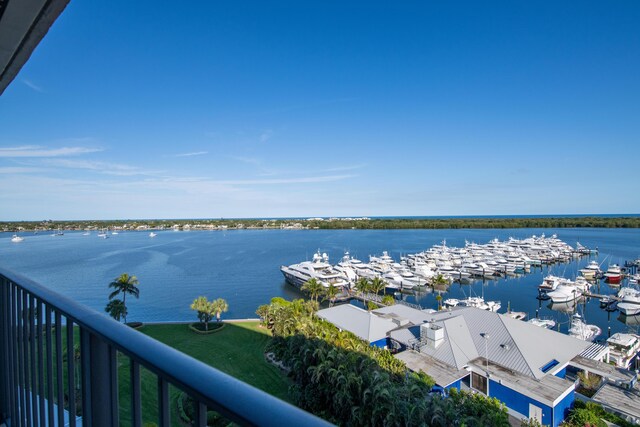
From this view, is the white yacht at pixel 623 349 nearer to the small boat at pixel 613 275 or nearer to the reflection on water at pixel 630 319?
the reflection on water at pixel 630 319

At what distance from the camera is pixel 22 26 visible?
5.88 feet

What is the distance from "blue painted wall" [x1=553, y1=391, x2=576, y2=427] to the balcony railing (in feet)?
49.8

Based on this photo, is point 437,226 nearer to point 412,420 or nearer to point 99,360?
point 412,420

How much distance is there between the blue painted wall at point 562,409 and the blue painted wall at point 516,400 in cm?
22

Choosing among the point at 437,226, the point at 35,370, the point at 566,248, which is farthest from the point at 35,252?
the point at 437,226

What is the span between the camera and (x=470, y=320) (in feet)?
57.8

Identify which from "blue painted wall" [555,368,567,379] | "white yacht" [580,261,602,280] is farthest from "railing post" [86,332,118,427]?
"white yacht" [580,261,602,280]

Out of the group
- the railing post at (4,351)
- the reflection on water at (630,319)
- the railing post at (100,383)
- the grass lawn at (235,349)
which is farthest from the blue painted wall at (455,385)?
the reflection on water at (630,319)

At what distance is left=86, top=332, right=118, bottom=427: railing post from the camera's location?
122 cm

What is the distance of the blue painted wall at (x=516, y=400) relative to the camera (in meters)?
12.0

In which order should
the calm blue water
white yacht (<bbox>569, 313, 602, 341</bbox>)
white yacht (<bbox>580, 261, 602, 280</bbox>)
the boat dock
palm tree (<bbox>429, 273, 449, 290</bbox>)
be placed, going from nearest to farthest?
1. white yacht (<bbox>569, 313, 602, 341</bbox>)
2. the calm blue water
3. the boat dock
4. palm tree (<bbox>429, 273, 449, 290</bbox>)
5. white yacht (<bbox>580, 261, 602, 280</bbox>)

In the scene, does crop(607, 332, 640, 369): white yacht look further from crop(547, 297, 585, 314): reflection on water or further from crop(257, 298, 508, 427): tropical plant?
crop(257, 298, 508, 427): tropical plant

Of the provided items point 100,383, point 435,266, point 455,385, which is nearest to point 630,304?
point 435,266

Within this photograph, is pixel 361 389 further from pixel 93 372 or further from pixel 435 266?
pixel 435 266
